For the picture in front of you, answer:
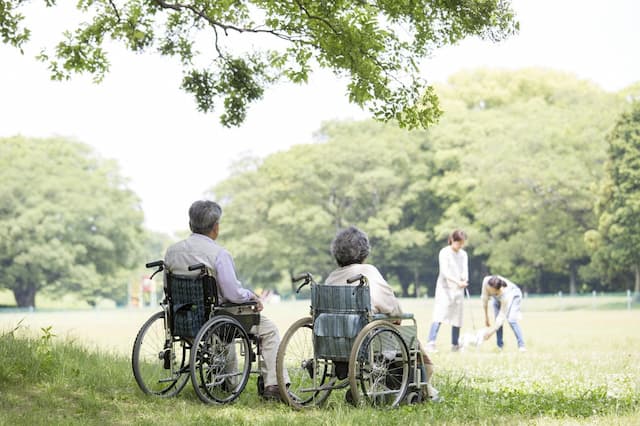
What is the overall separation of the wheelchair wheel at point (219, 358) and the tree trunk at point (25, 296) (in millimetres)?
46826

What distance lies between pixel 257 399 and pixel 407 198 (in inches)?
1873

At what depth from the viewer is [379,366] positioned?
210 inches

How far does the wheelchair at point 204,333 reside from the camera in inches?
213

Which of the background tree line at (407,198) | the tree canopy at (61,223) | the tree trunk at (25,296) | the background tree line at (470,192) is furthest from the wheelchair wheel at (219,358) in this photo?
the tree trunk at (25,296)

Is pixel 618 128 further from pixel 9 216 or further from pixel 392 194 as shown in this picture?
pixel 9 216

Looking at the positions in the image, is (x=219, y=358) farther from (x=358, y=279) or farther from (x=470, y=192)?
(x=470, y=192)

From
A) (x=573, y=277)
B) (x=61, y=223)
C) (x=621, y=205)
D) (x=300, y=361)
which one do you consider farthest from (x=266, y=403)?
(x=61, y=223)

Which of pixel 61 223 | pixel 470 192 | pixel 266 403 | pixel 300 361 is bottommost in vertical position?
pixel 266 403

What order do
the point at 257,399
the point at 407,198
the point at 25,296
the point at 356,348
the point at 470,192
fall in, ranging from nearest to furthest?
the point at 356,348 → the point at 257,399 → the point at 470,192 → the point at 25,296 → the point at 407,198

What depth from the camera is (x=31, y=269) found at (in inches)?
1911

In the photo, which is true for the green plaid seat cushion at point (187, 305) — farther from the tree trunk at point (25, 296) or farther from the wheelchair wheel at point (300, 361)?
the tree trunk at point (25, 296)

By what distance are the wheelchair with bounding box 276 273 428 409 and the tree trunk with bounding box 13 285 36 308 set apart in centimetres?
4719

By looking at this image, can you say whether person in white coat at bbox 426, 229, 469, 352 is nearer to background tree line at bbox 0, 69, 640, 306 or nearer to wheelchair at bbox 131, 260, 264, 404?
wheelchair at bbox 131, 260, 264, 404

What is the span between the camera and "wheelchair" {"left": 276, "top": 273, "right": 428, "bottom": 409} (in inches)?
205
